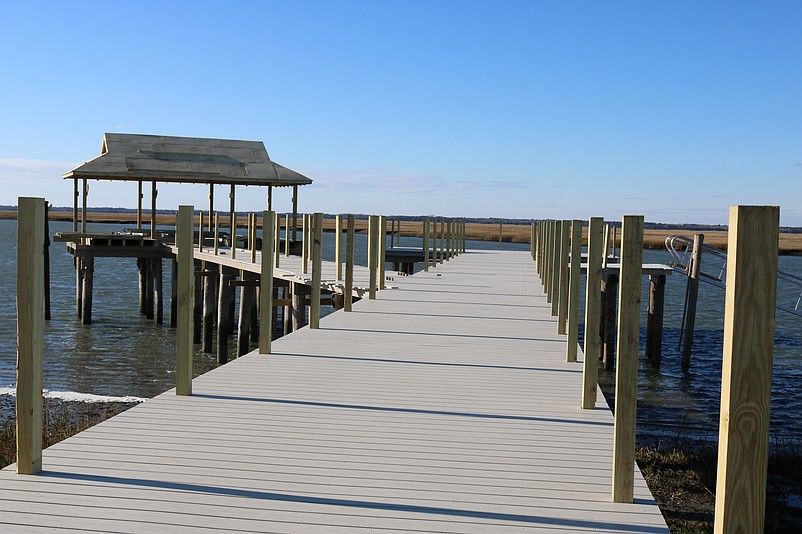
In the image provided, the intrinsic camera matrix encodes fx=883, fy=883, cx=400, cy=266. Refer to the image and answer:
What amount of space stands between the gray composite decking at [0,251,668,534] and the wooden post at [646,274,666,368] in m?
10.7

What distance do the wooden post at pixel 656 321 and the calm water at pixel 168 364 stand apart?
287 millimetres

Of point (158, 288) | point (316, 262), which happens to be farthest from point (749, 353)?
point (158, 288)

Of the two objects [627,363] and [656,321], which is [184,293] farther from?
[656,321]

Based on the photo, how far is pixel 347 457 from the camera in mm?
4555

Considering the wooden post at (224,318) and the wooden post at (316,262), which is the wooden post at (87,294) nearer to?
the wooden post at (224,318)

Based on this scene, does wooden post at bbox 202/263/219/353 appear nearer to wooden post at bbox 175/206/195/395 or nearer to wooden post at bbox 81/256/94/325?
wooden post at bbox 81/256/94/325

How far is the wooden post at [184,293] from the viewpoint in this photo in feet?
18.6

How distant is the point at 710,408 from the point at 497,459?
411 inches

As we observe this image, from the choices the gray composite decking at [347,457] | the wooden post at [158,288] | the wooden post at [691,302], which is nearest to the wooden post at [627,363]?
the gray composite decking at [347,457]

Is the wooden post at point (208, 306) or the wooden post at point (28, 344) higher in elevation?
the wooden post at point (28, 344)

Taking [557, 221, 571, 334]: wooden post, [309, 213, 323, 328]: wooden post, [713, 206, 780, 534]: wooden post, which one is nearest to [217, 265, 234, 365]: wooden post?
[309, 213, 323, 328]: wooden post

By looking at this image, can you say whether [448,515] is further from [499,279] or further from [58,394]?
[499,279]

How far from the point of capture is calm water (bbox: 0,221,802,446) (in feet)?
44.5

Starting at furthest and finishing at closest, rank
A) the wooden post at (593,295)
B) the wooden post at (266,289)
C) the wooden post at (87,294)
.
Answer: the wooden post at (87,294) → the wooden post at (266,289) → the wooden post at (593,295)
